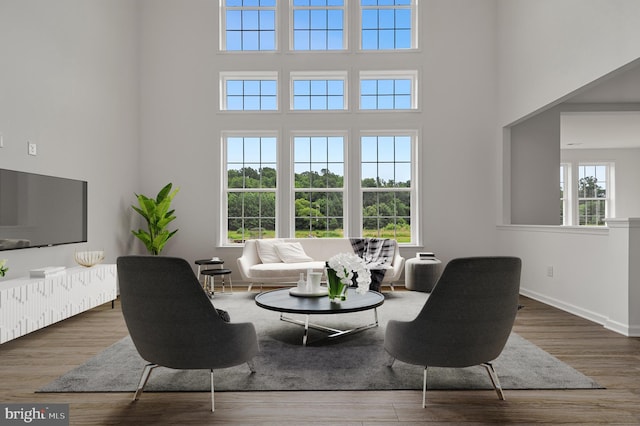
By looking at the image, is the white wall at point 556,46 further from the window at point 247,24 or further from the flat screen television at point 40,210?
the flat screen television at point 40,210

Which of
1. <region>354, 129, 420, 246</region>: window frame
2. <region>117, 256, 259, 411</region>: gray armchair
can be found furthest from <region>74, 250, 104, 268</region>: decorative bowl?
<region>354, 129, 420, 246</region>: window frame

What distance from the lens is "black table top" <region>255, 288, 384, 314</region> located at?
10.7ft

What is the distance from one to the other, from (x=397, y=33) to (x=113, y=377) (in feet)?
20.7

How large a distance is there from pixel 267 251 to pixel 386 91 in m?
3.27

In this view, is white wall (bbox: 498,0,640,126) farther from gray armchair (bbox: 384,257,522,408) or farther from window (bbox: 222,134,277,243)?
window (bbox: 222,134,277,243)

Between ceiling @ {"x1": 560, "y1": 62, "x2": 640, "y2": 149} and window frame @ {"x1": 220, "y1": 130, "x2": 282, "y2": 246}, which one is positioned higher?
ceiling @ {"x1": 560, "y1": 62, "x2": 640, "y2": 149}

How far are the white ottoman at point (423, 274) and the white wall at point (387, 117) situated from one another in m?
0.66

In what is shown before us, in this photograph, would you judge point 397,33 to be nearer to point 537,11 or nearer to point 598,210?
point 537,11

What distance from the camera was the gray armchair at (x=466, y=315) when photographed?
2.19m

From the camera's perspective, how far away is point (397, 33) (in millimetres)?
6770

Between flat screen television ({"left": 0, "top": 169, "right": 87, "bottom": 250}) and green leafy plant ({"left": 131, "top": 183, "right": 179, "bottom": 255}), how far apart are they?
1.07 metres

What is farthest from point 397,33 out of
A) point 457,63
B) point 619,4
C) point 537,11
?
point 619,4

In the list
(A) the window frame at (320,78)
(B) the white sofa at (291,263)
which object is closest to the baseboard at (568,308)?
(B) the white sofa at (291,263)

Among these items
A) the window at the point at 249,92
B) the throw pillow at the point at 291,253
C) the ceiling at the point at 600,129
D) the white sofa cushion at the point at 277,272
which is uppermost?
the window at the point at 249,92
